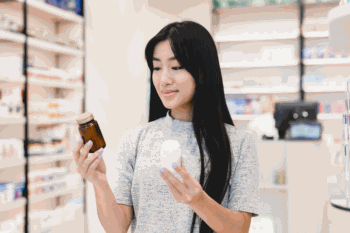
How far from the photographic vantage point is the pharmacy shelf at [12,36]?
2.77 metres

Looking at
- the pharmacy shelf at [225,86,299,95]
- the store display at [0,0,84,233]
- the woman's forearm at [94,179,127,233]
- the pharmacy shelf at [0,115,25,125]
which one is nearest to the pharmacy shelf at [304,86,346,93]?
the pharmacy shelf at [225,86,299,95]

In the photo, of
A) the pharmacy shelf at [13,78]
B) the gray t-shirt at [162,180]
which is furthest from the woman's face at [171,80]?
the pharmacy shelf at [13,78]

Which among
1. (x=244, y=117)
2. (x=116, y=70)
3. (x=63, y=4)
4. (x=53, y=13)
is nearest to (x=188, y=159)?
(x=116, y=70)

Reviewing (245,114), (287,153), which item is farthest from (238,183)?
(245,114)

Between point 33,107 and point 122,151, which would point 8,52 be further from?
point 122,151

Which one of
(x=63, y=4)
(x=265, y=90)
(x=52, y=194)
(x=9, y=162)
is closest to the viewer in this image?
(x=9, y=162)

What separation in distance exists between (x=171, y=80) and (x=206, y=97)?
13 cm

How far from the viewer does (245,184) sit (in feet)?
3.10

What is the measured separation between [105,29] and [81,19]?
1.20 metres

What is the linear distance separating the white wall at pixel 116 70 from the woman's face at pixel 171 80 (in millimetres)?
1758

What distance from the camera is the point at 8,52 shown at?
312cm

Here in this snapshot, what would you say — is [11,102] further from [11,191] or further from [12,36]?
[11,191]

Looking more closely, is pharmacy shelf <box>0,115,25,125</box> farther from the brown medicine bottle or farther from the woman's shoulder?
the woman's shoulder

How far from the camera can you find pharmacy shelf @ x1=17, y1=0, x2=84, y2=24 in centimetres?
326
